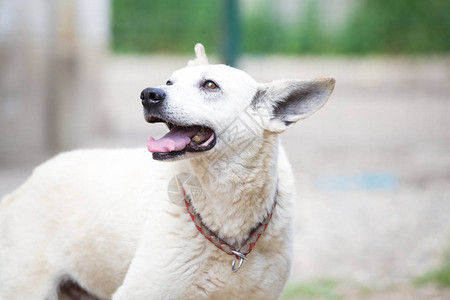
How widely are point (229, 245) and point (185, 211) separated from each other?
267 millimetres

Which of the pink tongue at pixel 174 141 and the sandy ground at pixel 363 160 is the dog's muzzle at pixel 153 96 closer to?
the pink tongue at pixel 174 141

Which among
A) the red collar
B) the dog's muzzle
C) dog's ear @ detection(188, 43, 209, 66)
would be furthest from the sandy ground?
the dog's muzzle

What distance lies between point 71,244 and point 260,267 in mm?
968

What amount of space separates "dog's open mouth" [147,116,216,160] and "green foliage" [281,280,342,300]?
6.66 ft

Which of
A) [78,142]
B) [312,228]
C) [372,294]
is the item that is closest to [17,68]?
[78,142]

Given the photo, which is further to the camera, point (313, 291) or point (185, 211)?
point (313, 291)

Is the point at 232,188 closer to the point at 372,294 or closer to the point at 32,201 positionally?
the point at 32,201

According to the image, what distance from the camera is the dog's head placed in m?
2.75

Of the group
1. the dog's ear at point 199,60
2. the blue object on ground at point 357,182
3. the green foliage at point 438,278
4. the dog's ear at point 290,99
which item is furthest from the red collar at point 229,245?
the blue object on ground at point 357,182

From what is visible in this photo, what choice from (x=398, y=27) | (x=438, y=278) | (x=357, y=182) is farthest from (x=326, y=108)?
(x=438, y=278)

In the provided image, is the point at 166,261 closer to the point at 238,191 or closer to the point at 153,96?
the point at 238,191

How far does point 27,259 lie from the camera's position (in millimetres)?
3014

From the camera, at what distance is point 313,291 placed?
4461 millimetres

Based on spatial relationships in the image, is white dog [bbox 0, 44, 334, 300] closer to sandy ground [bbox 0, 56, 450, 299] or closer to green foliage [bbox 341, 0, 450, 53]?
sandy ground [bbox 0, 56, 450, 299]
